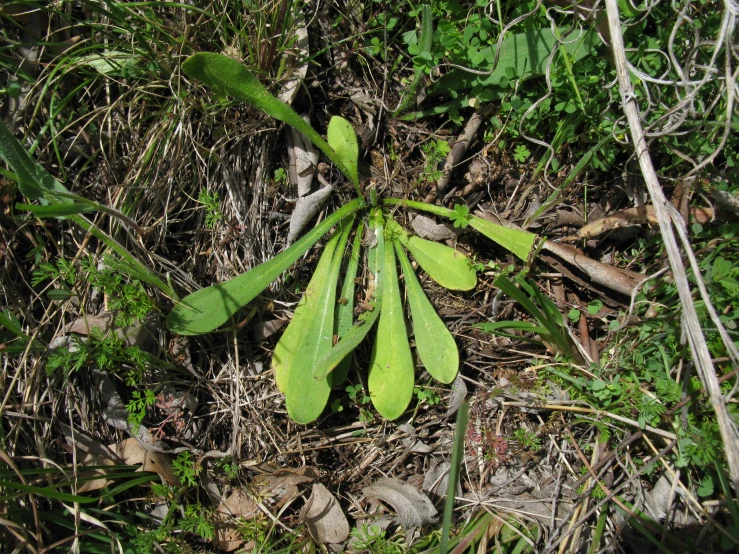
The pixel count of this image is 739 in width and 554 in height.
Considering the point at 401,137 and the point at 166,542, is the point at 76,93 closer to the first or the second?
the point at 401,137

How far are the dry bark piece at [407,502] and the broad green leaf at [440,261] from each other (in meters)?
0.80

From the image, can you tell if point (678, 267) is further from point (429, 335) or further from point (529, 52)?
point (529, 52)

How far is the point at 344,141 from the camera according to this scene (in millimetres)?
2156

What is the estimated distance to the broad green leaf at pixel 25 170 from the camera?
1.68m

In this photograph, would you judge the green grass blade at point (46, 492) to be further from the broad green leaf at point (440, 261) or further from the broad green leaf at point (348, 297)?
the broad green leaf at point (440, 261)

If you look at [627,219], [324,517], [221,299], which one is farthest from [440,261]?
[324,517]

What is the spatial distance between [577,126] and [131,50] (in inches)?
67.9

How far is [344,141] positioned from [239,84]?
45 cm

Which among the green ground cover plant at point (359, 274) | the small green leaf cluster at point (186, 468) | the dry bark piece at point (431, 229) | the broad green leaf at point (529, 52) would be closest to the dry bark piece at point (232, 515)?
the green ground cover plant at point (359, 274)

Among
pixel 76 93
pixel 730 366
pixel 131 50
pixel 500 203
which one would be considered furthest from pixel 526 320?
pixel 76 93

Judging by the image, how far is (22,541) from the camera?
1938mm

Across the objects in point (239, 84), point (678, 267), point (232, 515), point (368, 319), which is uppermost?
point (239, 84)

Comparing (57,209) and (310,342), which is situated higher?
(57,209)

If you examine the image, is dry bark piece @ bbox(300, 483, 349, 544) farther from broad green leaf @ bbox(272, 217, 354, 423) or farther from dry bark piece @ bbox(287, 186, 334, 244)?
dry bark piece @ bbox(287, 186, 334, 244)
